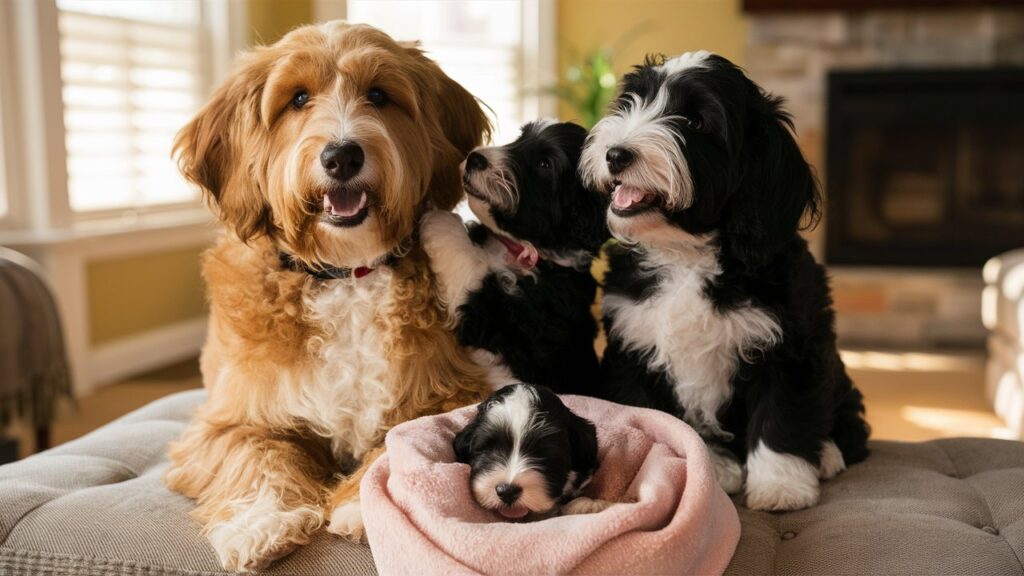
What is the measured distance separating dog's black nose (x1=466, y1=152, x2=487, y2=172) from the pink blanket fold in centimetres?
46

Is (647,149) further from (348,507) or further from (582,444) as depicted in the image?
(348,507)

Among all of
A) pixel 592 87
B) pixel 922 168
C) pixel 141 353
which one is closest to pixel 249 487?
pixel 141 353

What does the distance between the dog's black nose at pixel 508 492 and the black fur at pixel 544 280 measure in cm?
41

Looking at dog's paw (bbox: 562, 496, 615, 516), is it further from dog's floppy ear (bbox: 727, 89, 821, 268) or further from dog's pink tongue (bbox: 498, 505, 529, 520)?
dog's floppy ear (bbox: 727, 89, 821, 268)

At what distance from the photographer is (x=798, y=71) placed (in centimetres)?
580

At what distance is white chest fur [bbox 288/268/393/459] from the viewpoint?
66.6 inches

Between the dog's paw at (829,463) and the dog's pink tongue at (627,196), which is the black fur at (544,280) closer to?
the dog's pink tongue at (627,196)

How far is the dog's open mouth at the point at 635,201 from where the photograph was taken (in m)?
1.60

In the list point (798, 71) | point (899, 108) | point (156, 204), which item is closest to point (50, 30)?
point (156, 204)

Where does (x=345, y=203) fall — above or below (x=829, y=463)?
above

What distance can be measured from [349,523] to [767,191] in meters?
0.92

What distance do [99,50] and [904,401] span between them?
14.0ft

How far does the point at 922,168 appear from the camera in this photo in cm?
591

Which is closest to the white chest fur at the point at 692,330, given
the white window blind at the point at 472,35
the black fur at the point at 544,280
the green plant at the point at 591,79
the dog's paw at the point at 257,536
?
the black fur at the point at 544,280
